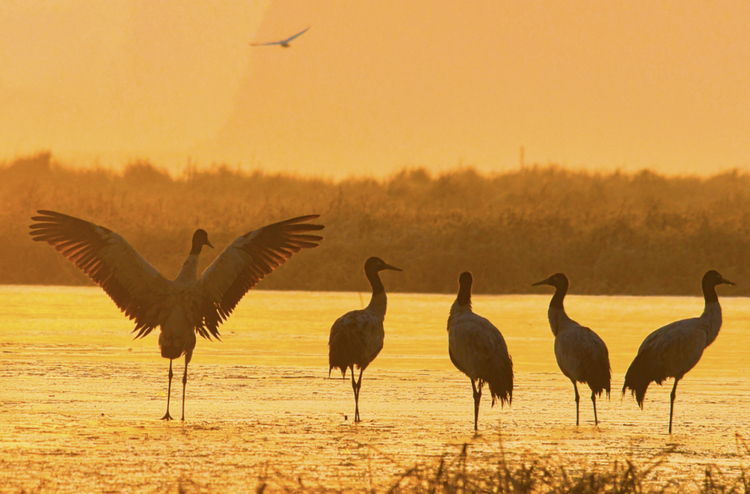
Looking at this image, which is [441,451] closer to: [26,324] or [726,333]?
[726,333]

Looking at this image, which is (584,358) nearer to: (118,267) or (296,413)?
(296,413)

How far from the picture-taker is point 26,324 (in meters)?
24.3

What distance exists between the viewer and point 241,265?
1397cm

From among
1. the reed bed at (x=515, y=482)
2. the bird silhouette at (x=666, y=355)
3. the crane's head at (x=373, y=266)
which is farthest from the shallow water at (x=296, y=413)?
the crane's head at (x=373, y=266)

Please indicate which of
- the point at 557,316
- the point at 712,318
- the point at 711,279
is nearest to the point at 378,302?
the point at 557,316

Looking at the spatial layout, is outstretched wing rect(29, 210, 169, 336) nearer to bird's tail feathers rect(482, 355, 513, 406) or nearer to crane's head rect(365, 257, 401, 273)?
crane's head rect(365, 257, 401, 273)

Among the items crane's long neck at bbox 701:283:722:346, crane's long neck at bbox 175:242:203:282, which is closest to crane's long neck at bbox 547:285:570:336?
crane's long neck at bbox 701:283:722:346

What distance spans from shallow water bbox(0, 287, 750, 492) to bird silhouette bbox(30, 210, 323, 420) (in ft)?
2.80

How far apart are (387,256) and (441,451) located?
123 ft

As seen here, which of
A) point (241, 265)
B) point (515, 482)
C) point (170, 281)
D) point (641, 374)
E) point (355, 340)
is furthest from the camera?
point (241, 265)

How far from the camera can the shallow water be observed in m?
9.55

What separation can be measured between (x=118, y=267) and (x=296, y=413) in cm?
269

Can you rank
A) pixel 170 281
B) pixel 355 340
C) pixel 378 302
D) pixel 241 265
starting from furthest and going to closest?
pixel 378 302
pixel 241 265
pixel 170 281
pixel 355 340

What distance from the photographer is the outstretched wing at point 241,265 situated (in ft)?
45.1
